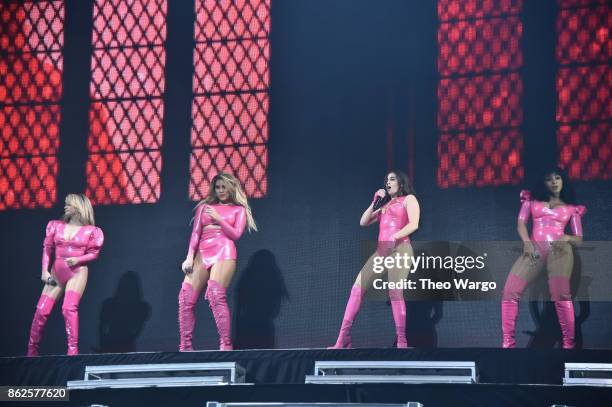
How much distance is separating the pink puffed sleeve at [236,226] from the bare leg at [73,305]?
1.33m

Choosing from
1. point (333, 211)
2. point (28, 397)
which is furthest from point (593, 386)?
point (28, 397)

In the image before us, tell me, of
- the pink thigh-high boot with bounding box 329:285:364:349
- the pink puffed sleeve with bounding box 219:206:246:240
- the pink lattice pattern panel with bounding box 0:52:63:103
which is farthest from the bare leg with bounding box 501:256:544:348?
the pink lattice pattern panel with bounding box 0:52:63:103

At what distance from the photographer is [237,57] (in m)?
10.1

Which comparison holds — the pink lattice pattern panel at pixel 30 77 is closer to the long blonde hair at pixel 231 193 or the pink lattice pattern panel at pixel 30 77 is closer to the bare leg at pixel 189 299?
the long blonde hair at pixel 231 193

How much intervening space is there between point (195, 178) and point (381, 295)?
2.20 m

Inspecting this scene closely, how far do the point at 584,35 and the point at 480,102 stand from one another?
3.44 feet

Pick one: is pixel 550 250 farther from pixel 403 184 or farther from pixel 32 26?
pixel 32 26

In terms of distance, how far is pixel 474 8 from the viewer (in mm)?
9703

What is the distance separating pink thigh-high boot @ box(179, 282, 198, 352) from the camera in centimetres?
875

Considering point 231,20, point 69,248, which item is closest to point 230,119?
point 231,20

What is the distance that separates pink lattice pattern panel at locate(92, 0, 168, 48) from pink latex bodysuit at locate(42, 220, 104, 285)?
2.11 meters

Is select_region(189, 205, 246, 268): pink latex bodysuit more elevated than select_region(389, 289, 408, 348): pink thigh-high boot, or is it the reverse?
select_region(189, 205, 246, 268): pink latex bodysuit

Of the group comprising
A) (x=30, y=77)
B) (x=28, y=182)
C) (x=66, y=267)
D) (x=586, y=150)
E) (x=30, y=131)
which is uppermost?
(x=30, y=77)

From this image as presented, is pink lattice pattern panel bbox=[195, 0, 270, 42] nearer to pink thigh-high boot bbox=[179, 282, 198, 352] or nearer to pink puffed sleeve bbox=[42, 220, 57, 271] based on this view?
pink puffed sleeve bbox=[42, 220, 57, 271]
